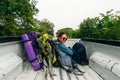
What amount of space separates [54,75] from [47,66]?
1.83 ft

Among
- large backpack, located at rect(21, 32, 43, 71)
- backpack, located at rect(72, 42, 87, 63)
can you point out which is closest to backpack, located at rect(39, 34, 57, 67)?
large backpack, located at rect(21, 32, 43, 71)

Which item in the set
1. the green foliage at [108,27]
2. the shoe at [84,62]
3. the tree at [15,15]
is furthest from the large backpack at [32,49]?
the tree at [15,15]

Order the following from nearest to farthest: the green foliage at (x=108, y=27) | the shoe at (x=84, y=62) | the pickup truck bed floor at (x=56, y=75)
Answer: the pickup truck bed floor at (x=56, y=75), the shoe at (x=84, y=62), the green foliage at (x=108, y=27)

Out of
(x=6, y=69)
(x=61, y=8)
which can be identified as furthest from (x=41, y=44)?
(x=61, y=8)

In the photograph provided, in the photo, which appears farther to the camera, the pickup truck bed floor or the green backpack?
the green backpack

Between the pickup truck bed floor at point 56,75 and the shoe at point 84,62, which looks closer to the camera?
the pickup truck bed floor at point 56,75

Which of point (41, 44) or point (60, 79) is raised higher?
point (41, 44)

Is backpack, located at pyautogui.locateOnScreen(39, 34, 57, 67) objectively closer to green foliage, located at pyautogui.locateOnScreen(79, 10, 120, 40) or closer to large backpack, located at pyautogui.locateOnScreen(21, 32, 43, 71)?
large backpack, located at pyautogui.locateOnScreen(21, 32, 43, 71)

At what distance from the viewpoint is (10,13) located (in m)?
16.0

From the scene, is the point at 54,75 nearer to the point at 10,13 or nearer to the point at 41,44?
the point at 41,44

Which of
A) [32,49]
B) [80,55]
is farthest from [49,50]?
[80,55]

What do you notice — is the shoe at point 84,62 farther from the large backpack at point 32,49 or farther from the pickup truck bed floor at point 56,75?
the large backpack at point 32,49

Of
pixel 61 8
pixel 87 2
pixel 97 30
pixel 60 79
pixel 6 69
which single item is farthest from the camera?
pixel 61 8

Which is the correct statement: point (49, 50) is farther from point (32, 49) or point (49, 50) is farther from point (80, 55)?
point (80, 55)
